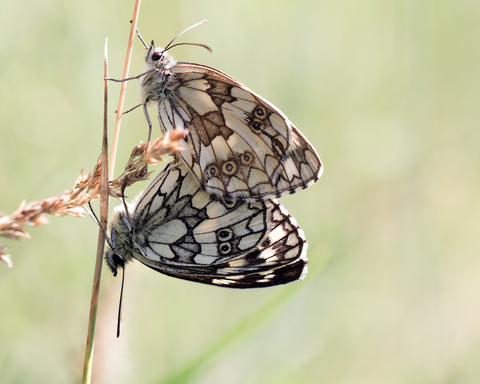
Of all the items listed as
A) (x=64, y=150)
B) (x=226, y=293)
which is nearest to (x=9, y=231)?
(x=64, y=150)

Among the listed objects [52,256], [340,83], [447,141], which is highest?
[340,83]

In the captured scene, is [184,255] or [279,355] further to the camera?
[279,355]

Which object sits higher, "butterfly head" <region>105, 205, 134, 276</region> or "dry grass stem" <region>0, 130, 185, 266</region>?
"butterfly head" <region>105, 205, 134, 276</region>

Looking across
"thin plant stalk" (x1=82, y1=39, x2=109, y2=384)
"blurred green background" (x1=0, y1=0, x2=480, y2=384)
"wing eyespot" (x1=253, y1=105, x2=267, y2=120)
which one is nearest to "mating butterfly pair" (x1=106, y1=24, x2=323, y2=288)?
"wing eyespot" (x1=253, y1=105, x2=267, y2=120)

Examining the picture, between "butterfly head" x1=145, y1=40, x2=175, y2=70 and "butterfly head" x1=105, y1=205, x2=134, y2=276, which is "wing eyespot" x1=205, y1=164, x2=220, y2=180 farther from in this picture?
"butterfly head" x1=145, y1=40, x2=175, y2=70

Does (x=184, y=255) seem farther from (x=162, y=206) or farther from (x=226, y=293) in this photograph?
(x=226, y=293)

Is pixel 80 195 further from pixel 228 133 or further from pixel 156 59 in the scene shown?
pixel 156 59

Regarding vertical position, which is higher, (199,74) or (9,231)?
(199,74)

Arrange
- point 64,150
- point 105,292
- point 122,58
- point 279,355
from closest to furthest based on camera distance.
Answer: point 105,292
point 279,355
point 64,150
point 122,58
